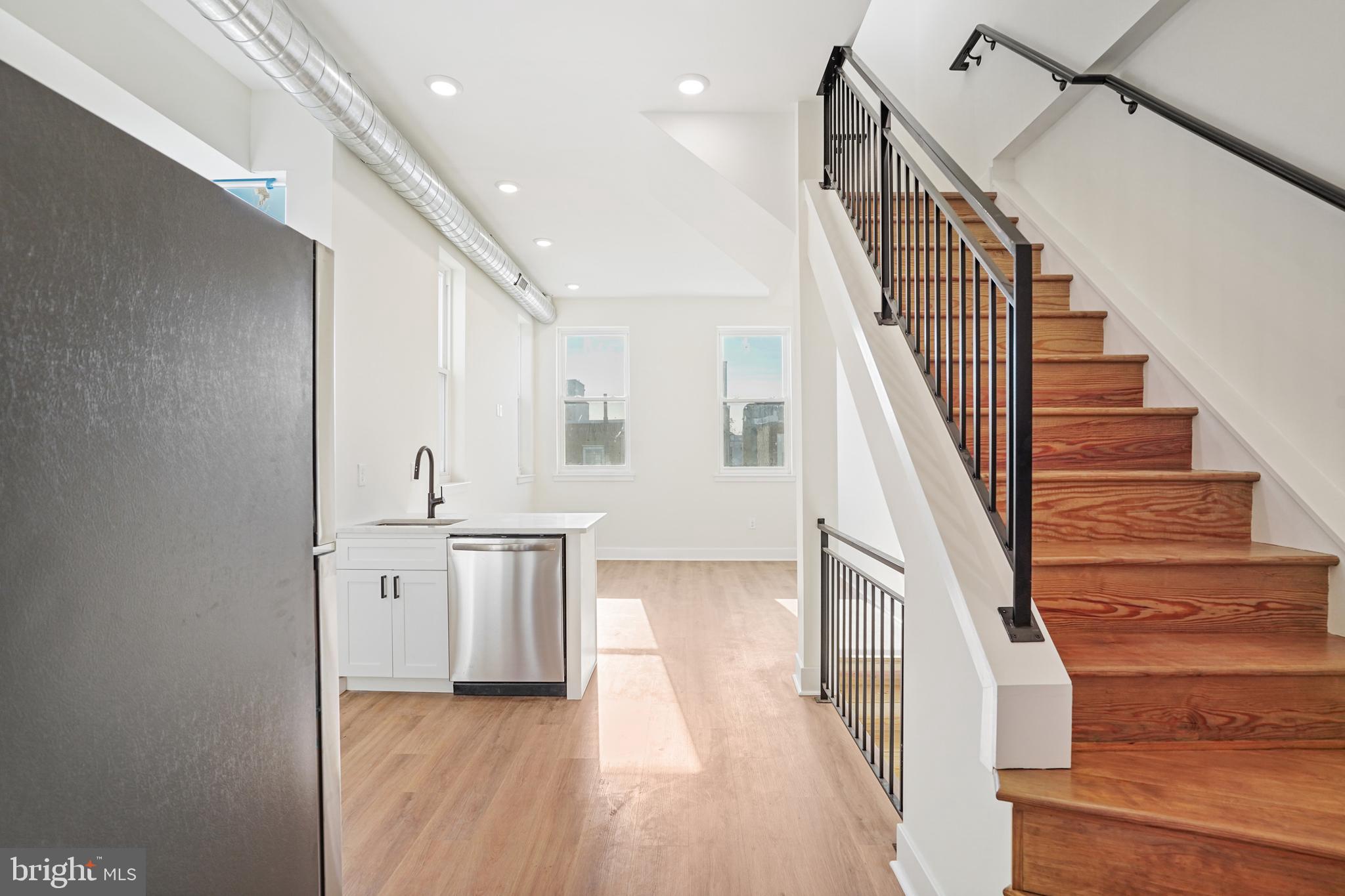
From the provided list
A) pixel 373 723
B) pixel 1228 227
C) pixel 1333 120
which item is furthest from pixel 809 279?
pixel 373 723

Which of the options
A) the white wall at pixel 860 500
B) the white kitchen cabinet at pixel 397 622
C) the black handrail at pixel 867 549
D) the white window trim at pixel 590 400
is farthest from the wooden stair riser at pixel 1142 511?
the white window trim at pixel 590 400

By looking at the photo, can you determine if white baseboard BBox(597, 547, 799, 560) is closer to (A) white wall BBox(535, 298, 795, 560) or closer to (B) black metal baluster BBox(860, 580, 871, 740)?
(A) white wall BBox(535, 298, 795, 560)

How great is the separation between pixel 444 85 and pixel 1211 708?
3.60 meters

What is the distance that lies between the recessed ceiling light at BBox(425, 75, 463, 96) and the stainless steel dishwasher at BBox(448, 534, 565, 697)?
2.16 m

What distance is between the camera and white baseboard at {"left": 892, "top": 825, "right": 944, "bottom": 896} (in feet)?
5.66

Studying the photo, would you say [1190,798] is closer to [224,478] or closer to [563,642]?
[224,478]

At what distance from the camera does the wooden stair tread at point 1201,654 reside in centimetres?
141

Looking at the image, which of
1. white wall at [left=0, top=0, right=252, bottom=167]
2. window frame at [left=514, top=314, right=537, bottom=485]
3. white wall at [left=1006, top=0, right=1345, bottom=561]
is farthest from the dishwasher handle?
window frame at [left=514, top=314, right=537, bottom=485]

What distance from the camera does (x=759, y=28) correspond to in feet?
9.50

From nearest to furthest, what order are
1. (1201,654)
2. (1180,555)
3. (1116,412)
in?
(1201,654) → (1180,555) → (1116,412)

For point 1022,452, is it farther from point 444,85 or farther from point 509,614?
point 444,85

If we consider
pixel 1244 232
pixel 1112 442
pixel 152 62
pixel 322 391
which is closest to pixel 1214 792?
pixel 1112 442

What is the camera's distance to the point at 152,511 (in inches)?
28.1

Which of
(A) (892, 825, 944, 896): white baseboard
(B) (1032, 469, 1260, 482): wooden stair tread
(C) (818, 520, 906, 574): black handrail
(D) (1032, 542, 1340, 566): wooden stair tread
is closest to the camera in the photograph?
(D) (1032, 542, 1340, 566): wooden stair tread
